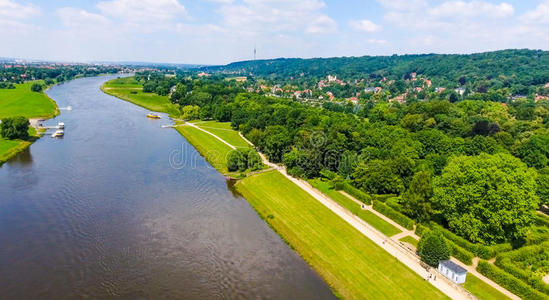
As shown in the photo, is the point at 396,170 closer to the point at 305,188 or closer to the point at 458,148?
the point at 305,188

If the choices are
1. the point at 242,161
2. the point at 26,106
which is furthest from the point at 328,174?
the point at 26,106

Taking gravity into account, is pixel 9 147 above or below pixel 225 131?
below

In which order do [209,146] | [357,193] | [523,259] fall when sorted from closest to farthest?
[523,259] < [357,193] < [209,146]

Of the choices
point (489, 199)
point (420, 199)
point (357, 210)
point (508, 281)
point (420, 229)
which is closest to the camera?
point (508, 281)

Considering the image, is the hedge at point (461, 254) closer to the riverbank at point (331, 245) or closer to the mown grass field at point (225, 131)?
the riverbank at point (331, 245)

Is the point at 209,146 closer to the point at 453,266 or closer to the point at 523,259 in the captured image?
the point at 453,266

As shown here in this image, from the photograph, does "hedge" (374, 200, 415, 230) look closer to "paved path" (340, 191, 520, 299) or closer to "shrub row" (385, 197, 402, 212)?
"paved path" (340, 191, 520, 299)

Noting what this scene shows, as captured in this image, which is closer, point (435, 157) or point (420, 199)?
point (420, 199)

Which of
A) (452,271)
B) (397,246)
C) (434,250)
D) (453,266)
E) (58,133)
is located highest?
(58,133)
